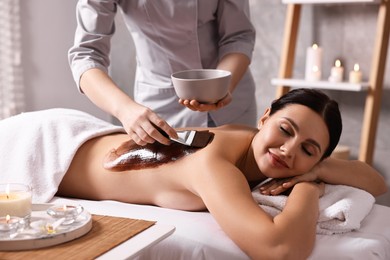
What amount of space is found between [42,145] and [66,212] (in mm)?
712

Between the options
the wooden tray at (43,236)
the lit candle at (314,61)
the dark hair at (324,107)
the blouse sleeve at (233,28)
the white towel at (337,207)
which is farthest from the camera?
the lit candle at (314,61)

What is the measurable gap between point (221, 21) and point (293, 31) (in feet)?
4.19

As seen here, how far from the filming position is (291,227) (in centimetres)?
153

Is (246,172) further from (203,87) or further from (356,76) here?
(356,76)

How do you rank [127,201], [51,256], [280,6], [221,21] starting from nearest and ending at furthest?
[51,256] → [127,201] → [221,21] → [280,6]

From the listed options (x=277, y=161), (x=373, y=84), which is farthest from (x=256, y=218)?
(x=373, y=84)

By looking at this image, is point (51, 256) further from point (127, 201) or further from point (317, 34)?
point (317, 34)

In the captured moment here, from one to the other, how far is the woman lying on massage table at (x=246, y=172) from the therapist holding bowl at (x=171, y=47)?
220 millimetres

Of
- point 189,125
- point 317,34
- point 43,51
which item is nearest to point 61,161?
point 189,125

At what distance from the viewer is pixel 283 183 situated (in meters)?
1.82

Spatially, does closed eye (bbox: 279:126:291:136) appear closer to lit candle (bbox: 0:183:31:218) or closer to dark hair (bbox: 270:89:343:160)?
dark hair (bbox: 270:89:343:160)

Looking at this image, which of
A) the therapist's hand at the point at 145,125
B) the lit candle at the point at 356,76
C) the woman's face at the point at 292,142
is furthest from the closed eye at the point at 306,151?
the lit candle at the point at 356,76

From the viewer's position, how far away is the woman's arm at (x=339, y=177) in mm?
1815

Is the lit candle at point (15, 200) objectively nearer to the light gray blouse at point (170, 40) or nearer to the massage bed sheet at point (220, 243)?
the massage bed sheet at point (220, 243)
